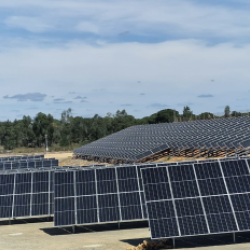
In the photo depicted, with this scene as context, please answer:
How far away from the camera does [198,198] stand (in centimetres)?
1920

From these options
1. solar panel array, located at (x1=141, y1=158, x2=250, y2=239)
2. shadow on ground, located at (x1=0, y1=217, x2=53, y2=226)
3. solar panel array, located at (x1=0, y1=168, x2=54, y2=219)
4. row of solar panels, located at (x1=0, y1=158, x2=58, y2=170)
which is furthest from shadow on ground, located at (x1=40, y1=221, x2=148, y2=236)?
row of solar panels, located at (x1=0, y1=158, x2=58, y2=170)

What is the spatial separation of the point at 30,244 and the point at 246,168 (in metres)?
10.3

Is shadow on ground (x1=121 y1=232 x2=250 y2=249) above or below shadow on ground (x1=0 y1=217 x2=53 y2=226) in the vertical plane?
below

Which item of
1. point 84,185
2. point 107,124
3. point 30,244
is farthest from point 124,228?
point 107,124

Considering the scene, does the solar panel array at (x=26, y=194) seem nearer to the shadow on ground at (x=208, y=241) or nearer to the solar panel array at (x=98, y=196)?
the solar panel array at (x=98, y=196)

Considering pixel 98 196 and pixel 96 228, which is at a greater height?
pixel 98 196

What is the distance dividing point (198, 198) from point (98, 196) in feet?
20.8

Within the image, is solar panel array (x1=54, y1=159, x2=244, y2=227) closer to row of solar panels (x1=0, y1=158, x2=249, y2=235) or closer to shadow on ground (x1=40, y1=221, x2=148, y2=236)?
row of solar panels (x1=0, y1=158, x2=249, y2=235)

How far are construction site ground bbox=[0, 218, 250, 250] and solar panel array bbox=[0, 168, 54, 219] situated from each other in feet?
2.80

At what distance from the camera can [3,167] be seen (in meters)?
52.2

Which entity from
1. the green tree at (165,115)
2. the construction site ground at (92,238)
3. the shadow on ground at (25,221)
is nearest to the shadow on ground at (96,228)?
the construction site ground at (92,238)

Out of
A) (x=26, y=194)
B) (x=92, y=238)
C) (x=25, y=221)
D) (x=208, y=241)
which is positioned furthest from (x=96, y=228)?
(x=208, y=241)

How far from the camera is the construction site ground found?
1933 cm

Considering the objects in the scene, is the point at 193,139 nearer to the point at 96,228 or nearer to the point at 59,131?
the point at 96,228
